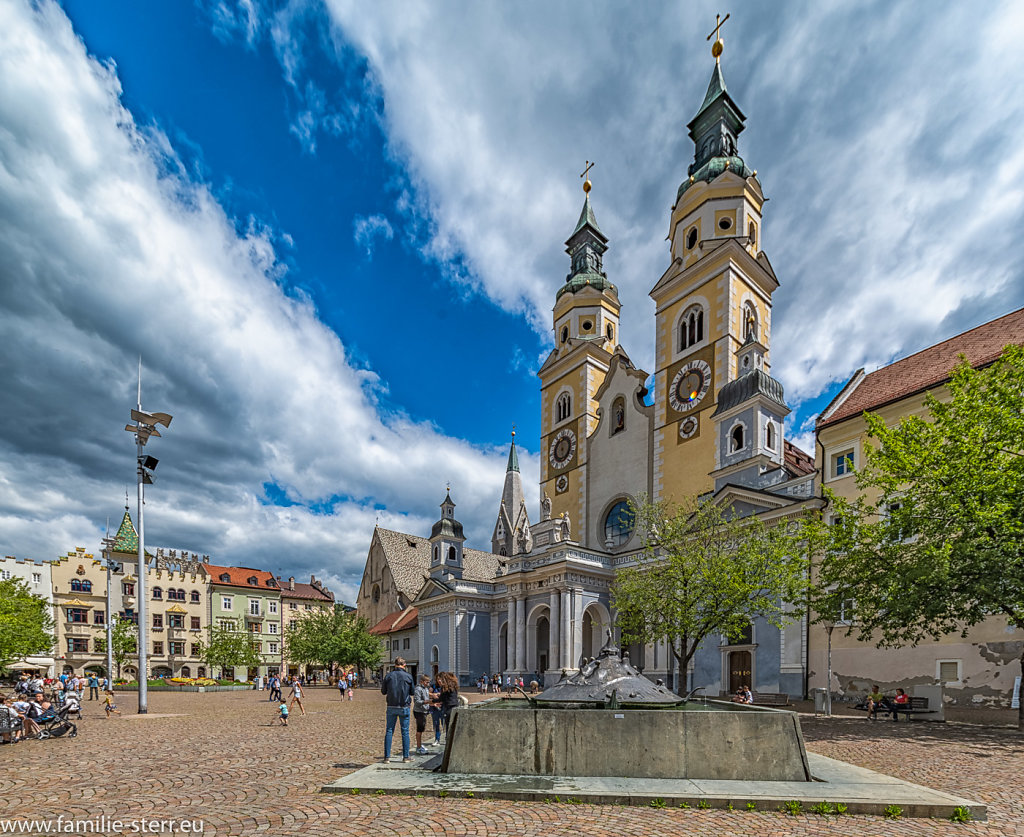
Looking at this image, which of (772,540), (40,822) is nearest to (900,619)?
(772,540)

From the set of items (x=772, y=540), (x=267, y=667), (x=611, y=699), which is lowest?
(x=267, y=667)

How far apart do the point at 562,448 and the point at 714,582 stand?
27143mm

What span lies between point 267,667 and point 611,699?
72.4 m

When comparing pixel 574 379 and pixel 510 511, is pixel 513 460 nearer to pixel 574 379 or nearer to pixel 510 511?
pixel 510 511

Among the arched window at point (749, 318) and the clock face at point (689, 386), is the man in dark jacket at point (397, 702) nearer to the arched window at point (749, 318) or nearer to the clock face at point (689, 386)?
the clock face at point (689, 386)

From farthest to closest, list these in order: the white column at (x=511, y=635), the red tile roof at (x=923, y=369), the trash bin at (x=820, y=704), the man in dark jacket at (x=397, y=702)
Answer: the white column at (x=511, y=635)
the red tile roof at (x=923, y=369)
the trash bin at (x=820, y=704)
the man in dark jacket at (x=397, y=702)

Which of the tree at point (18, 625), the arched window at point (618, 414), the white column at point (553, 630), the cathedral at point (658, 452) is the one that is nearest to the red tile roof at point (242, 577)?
the tree at point (18, 625)

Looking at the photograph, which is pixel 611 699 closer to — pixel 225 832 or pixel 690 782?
pixel 690 782

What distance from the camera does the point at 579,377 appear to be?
48625mm

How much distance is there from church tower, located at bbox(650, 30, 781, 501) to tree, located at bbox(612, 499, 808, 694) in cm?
1064

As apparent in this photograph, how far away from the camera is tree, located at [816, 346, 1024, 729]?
15.2 metres

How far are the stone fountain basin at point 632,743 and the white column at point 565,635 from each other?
2883cm

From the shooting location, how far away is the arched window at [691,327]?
128ft

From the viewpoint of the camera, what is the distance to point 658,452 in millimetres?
38906
